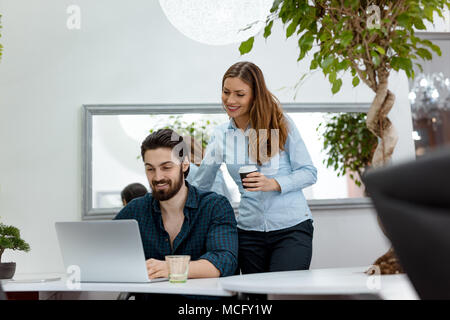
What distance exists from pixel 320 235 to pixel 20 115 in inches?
82.8

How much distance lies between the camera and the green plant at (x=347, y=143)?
339cm

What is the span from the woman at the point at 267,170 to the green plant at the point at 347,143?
1152 millimetres

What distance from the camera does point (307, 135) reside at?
3.38 meters

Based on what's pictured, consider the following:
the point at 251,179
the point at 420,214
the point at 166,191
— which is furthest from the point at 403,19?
the point at 420,214

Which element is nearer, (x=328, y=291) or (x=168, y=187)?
(x=328, y=291)

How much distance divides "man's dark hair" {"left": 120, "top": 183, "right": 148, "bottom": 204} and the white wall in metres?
0.31

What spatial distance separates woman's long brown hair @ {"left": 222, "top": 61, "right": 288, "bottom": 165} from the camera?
2232 mm

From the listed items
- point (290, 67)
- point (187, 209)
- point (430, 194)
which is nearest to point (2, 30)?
point (290, 67)

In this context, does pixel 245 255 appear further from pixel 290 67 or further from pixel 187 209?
pixel 290 67

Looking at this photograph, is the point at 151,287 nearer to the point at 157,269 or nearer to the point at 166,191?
the point at 157,269

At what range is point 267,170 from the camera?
226 centimetres

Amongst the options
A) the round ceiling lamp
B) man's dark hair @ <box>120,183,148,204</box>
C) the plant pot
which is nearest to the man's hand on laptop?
the plant pot

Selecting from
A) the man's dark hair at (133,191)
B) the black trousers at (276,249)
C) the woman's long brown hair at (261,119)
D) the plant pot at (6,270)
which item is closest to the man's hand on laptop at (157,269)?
the black trousers at (276,249)

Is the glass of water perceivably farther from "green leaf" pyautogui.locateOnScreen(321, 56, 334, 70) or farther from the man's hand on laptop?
"green leaf" pyautogui.locateOnScreen(321, 56, 334, 70)
